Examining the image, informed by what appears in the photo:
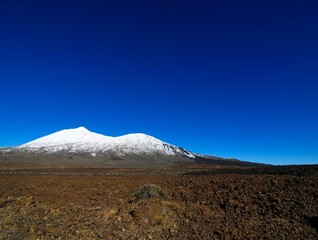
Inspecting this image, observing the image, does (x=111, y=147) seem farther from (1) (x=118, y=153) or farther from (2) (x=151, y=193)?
(2) (x=151, y=193)

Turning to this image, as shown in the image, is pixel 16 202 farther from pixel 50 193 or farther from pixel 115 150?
pixel 115 150

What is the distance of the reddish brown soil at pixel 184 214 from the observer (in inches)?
384

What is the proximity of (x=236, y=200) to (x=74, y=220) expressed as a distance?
7657 mm

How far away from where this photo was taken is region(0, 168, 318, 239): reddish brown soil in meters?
9.77

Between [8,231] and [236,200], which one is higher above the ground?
[236,200]

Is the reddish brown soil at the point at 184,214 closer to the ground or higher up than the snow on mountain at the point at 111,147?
closer to the ground

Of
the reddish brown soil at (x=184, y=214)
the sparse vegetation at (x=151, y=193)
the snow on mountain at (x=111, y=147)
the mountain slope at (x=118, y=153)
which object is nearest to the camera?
the reddish brown soil at (x=184, y=214)

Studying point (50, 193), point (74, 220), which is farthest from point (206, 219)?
point (50, 193)

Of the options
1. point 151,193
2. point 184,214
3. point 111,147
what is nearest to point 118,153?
point 111,147

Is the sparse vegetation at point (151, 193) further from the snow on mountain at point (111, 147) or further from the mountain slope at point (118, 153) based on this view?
the snow on mountain at point (111, 147)

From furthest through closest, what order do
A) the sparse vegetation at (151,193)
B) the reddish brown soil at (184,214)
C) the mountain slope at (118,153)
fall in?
1. the mountain slope at (118,153)
2. the sparse vegetation at (151,193)
3. the reddish brown soil at (184,214)

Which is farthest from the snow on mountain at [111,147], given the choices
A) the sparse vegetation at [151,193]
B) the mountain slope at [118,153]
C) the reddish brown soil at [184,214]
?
the reddish brown soil at [184,214]

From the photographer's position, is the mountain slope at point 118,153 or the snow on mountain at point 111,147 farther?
the snow on mountain at point 111,147

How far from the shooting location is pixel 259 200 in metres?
11.8
